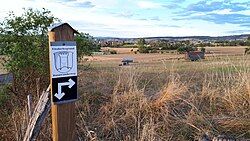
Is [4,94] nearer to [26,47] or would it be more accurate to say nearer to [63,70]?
[26,47]

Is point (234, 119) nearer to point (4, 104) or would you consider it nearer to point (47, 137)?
point (47, 137)

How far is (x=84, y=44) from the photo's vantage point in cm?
867

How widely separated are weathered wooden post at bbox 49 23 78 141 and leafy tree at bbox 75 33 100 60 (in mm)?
4562

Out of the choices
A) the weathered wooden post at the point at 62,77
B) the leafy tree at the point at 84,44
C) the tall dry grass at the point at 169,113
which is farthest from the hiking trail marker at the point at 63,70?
the leafy tree at the point at 84,44

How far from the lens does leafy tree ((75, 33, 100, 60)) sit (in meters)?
8.39

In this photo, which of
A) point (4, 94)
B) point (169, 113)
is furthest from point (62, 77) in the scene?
point (4, 94)

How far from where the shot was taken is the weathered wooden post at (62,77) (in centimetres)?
355

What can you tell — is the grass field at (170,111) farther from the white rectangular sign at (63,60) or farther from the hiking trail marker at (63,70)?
the white rectangular sign at (63,60)

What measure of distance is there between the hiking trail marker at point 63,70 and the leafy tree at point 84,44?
15.1ft

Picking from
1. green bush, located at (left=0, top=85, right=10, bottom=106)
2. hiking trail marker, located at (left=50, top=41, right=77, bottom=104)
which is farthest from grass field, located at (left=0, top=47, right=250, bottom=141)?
hiking trail marker, located at (left=50, top=41, right=77, bottom=104)

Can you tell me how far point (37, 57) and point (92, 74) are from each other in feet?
8.60

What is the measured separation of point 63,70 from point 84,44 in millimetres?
5113

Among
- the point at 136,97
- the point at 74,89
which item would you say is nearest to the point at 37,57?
the point at 136,97

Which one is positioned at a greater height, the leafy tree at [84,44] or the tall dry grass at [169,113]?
the leafy tree at [84,44]
